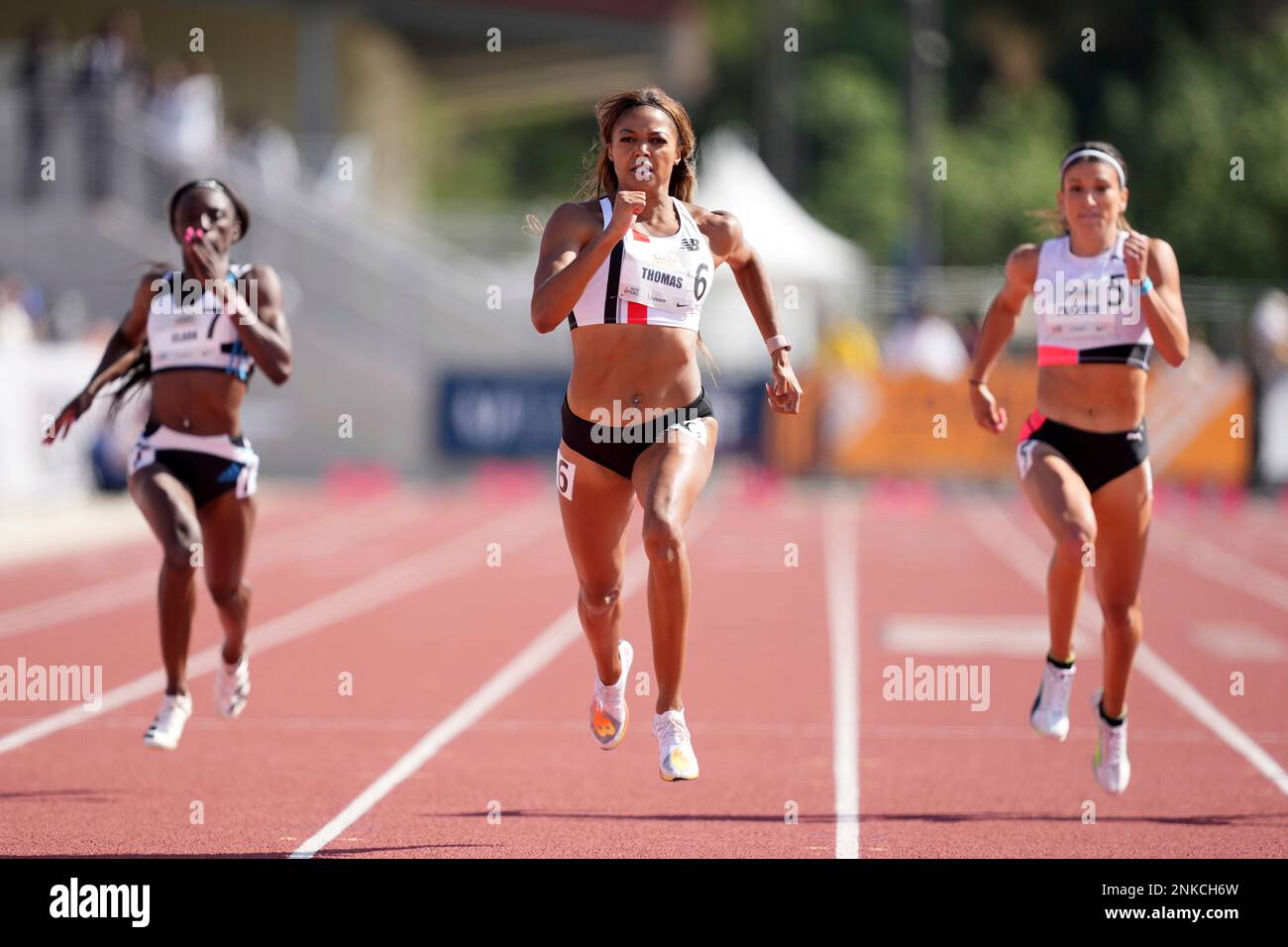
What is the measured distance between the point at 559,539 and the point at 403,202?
21.4m

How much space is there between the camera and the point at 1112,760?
25.5ft

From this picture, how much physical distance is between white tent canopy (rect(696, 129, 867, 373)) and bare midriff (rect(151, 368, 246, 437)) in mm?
21782

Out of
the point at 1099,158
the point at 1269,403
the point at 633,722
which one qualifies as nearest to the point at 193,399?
the point at 633,722

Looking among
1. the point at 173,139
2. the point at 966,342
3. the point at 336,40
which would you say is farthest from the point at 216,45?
the point at 966,342

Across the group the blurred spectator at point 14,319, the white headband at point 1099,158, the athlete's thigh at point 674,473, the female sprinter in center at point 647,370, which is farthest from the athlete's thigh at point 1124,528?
the blurred spectator at point 14,319

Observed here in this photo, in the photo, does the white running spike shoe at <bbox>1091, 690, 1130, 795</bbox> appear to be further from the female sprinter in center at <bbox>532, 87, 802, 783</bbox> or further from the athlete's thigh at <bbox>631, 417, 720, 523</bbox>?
the athlete's thigh at <bbox>631, 417, 720, 523</bbox>

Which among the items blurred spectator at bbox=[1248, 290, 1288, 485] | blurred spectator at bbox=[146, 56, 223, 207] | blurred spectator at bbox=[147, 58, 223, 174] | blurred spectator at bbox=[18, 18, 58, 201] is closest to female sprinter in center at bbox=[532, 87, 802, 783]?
blurred spectator at bbox=[1248, 290, 1288, 485]

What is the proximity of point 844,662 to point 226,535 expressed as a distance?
489 centimetres

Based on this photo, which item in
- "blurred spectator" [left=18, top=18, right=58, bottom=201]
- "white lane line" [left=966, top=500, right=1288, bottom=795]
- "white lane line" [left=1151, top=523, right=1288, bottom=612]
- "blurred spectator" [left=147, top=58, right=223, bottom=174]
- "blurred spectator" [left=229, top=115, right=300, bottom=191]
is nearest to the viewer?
"white lane line" [left=966, top=500, right=1288, bottom=795]

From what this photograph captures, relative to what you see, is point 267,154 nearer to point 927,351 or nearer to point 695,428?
point 927,351

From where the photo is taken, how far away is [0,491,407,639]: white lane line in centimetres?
1416

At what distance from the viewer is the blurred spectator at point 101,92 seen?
26969 mm

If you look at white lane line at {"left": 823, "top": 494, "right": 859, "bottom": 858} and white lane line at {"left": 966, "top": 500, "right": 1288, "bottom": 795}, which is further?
white lane line at {"left": 966, "top": 500, "right": 1288, "bottom": 795}
